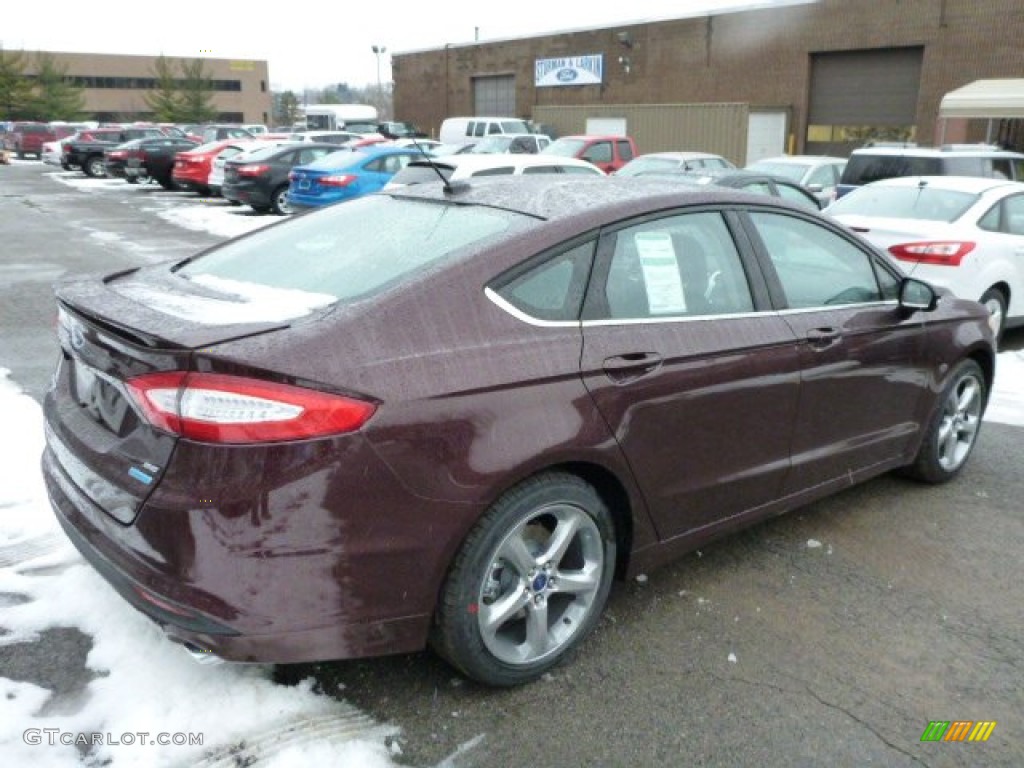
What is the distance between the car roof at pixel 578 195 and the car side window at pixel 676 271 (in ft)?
0.26

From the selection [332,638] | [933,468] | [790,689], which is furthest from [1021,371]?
[332,638]

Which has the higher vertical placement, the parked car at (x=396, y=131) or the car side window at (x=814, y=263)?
the parked car at (x=396, y=131)

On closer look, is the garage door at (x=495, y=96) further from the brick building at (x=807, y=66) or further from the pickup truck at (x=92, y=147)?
the pickup truck at (x=92, y=147)

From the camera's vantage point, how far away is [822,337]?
368cm

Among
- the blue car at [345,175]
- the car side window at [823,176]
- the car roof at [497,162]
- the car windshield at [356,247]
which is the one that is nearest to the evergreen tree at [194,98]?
the blue car at [345,175]

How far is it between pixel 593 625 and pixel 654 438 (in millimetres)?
686

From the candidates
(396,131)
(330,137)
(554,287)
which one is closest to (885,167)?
(554,287)

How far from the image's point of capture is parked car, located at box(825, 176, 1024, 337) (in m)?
7.53

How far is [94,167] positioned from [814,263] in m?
33.3

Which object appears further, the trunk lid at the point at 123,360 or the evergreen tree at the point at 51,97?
the evergreen tree at the point at 51,97

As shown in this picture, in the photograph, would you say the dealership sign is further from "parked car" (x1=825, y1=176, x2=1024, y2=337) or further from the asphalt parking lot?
the asphalt parking lot

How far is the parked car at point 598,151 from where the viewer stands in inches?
745

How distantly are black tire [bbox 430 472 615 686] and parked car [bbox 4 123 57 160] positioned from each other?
49637mm

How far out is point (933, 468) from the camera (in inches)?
183
